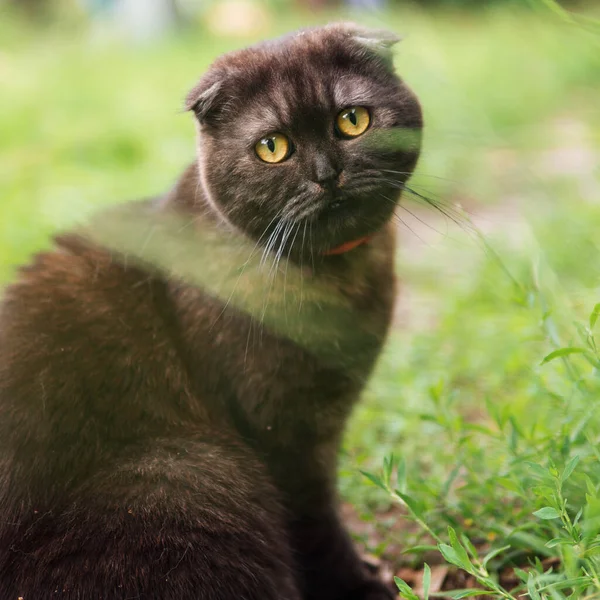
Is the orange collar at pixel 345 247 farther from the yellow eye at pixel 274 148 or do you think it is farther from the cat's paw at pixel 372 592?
the cat's paw at pixel 372 592

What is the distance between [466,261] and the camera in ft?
11.0

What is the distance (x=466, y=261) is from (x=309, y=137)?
1.92 metres

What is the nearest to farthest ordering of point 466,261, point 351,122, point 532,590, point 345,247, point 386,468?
point 532,590 < point 386,468 < point 351,122 < point 345,247 < point 466,261

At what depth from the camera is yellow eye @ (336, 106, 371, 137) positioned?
1610 mm

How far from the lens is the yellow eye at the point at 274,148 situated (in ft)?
5.31

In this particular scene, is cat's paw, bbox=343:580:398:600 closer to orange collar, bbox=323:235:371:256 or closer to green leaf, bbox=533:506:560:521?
green leaf, bbox=533:506:560:521

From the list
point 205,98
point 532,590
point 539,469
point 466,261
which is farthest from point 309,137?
point 466,261

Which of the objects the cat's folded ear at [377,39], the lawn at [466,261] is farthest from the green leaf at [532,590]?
the cat's folded ear at [377,39]

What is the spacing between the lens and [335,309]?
5.87 feet

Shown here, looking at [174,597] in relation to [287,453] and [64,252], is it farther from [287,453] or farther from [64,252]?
[64,252]

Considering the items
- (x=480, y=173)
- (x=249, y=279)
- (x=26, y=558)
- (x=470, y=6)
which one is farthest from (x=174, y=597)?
(x=470, y=6)

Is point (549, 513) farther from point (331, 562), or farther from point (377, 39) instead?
point (377, 39)

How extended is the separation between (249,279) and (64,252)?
1.65ft

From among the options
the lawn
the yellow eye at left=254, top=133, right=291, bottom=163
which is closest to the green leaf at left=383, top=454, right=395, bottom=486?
the lawn
